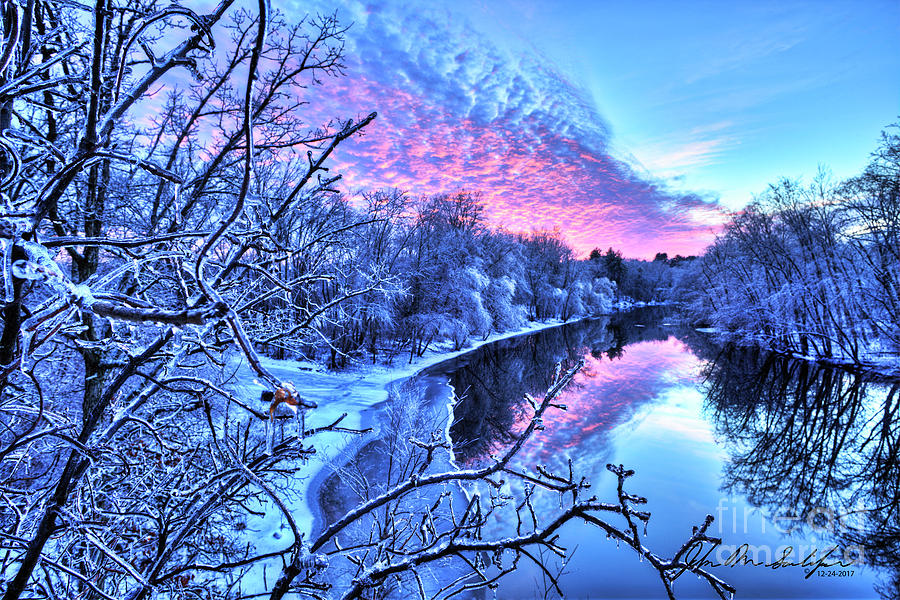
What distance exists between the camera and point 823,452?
39.3 ft

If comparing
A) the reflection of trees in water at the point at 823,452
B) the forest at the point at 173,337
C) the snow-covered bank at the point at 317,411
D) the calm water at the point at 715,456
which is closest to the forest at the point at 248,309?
the forest at the point at 173,337

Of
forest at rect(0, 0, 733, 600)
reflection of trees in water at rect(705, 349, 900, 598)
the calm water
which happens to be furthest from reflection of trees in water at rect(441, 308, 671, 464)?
reflection of trees in water at rect(705, 349, 900, 598)

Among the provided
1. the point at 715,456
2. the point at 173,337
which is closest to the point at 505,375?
the point at 715,456

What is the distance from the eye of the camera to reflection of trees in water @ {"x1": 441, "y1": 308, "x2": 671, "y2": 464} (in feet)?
43.7

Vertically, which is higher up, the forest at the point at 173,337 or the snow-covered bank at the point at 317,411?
the forest at the point at 173,337

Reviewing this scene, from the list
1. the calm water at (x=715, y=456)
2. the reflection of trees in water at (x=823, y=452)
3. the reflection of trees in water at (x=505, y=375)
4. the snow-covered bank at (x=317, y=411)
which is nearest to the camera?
the snow-covered bank at (x=317, y=411)

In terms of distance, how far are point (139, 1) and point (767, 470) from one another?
52.1ft

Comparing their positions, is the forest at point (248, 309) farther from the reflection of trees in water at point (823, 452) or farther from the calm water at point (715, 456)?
the reflection of trees in water at point (823, 452)

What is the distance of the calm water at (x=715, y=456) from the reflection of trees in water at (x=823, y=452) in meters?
0.04

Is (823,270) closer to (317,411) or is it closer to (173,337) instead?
(317,411)

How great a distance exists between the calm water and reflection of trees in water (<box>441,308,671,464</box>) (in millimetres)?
116

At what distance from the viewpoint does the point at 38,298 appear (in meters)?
7.32

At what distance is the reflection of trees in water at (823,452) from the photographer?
346 inches

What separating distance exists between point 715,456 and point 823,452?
127 inches
